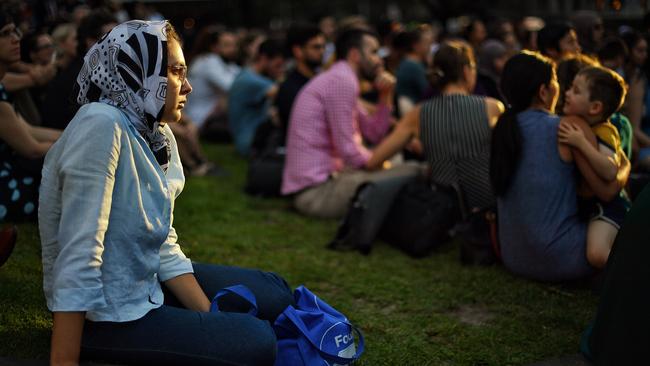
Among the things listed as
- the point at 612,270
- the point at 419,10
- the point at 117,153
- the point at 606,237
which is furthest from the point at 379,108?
the point at 419,10

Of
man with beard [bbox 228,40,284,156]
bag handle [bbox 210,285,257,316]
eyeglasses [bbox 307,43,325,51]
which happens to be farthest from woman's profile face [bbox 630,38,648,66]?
bag handle [bbox 210,285,257,316]

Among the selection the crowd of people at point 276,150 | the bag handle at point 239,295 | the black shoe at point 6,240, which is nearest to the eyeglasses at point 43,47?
the crowd of people at point 276,150

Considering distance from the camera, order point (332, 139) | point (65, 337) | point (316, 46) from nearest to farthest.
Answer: point (65, 337), point (332, 139), point (316, 46)

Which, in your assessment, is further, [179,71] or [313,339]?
[313,339]

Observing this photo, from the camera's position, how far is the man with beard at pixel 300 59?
7602 millimetres

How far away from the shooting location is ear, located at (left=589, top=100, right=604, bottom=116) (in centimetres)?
431

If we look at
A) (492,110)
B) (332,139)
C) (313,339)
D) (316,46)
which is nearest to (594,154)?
(492,110)

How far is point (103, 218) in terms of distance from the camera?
245cm

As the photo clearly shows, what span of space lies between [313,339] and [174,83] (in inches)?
43.3

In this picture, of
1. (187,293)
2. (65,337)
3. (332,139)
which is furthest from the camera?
(332,139)

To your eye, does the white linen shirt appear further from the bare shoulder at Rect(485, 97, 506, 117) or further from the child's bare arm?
the bare shoulder at Rect(485, 97, 506, 117)

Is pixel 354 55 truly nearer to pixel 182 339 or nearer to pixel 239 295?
pixel 239 295

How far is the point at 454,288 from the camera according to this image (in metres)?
4.64

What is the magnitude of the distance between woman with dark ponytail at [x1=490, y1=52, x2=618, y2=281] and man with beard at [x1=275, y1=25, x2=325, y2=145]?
3352 millimetres
